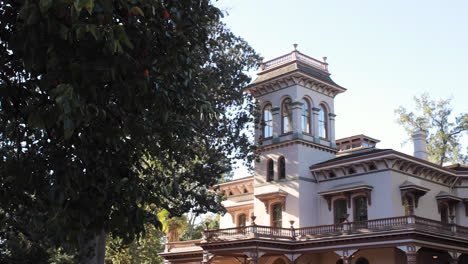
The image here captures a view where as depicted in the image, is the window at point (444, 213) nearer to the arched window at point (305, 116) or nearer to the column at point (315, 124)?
the column at point (315, 124)

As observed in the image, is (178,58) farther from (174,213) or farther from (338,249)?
(338,249)

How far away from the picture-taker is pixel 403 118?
169 ft

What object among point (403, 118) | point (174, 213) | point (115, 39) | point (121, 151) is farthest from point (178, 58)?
point (403, 118)

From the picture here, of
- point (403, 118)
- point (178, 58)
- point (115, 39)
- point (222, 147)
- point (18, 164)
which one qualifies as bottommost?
point (18, 164)

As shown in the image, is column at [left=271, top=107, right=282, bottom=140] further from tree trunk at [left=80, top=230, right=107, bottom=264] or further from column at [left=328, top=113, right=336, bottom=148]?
tree trunk at [left=80, top=230, right=107, bottom=264]

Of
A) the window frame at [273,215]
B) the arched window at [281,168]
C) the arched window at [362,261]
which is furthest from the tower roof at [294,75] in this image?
the arched window at [362,261]

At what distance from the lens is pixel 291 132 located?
1399 inches

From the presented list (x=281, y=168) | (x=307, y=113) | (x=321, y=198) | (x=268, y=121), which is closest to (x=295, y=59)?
(x=307, y=113)

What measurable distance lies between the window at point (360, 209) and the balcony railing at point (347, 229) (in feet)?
5.03

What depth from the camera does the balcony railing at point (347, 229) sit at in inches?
1087

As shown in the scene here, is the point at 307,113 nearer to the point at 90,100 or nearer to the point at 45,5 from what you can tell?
the point at 90,100

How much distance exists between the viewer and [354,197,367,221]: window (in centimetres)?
3178

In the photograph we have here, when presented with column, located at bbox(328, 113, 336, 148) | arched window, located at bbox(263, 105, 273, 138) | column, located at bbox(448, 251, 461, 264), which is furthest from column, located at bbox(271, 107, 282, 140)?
column, located at bbox(448, 251, 461, 264)

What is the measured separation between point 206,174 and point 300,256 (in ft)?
30.2
